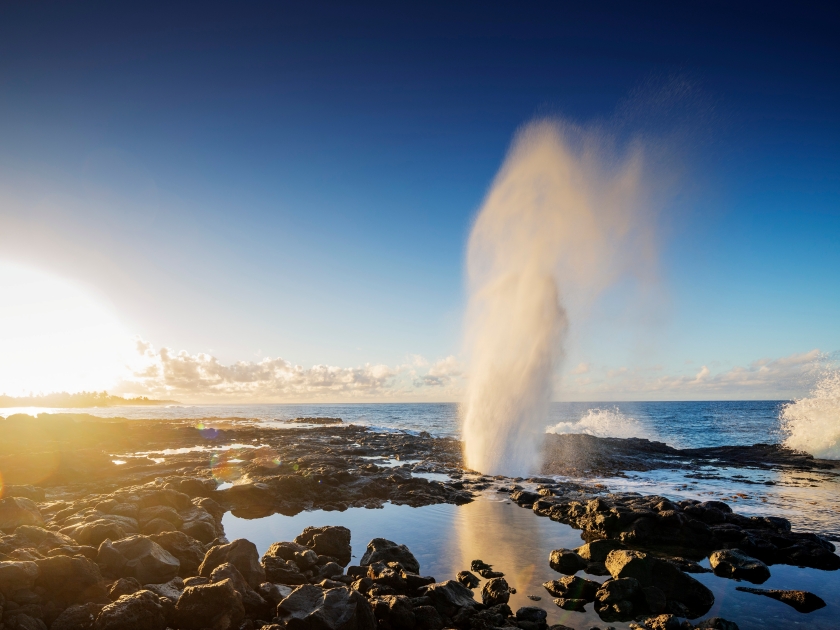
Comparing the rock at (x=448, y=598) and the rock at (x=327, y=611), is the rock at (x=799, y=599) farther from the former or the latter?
the rock at (x=327, y=611)

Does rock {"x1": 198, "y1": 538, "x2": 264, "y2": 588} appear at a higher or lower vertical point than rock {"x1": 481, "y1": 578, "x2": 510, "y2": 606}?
higher

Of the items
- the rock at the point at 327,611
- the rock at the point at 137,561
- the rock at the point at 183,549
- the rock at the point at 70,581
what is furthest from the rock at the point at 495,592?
the rock at the point at 70,581

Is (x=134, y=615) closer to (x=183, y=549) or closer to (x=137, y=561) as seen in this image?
(x=137, y=561)

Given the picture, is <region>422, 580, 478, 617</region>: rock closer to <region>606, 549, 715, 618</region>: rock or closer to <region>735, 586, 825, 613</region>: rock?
<region>606, 549, 715, 618</region>: rock

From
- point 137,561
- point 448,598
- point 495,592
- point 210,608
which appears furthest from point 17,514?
point 495,592

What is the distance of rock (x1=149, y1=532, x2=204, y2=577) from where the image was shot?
11383 millimetres

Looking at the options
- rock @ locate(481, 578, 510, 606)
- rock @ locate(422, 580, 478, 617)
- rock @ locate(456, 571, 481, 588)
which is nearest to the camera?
rock @ locate(422, 580, 478, 617)

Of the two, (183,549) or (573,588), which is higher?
(183,549)

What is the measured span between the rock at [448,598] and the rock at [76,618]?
6.54m

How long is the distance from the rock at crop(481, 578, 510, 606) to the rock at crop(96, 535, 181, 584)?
25.4 feet

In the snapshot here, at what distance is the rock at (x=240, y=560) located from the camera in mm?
→ 10191

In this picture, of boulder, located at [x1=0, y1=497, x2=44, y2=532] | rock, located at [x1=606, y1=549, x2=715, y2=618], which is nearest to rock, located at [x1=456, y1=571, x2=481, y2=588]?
rock, located at [x1=606, y1=549, x2=715, y2=618]

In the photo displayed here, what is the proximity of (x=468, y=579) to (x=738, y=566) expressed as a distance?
7.82m

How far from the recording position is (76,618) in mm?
7965
